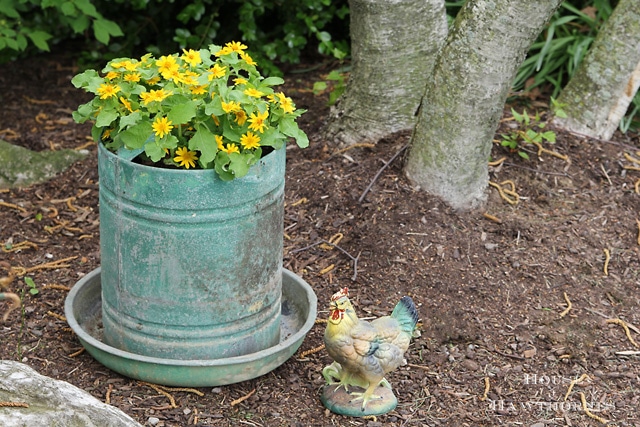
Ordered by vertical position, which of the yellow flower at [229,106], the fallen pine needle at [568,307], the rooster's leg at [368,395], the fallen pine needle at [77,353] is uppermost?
the yellow flower at [229,106]

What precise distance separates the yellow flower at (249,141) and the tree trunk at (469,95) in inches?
55.0

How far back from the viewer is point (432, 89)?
4148 millimetres

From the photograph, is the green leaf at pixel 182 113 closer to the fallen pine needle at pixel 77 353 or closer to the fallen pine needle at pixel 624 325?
the fallen pine needle at pixel 77 353

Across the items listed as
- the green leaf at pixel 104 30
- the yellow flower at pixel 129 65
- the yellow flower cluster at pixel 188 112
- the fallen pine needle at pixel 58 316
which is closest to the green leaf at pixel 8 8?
the green leaf at pixel 104 30

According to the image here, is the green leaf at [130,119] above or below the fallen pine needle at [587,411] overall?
above

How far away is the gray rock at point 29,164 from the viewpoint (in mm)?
4814

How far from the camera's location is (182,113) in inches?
114

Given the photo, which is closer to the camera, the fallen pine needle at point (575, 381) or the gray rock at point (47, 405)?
the gray rock at point (47, 405)

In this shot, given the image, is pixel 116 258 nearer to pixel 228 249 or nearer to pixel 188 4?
pixel 228 249

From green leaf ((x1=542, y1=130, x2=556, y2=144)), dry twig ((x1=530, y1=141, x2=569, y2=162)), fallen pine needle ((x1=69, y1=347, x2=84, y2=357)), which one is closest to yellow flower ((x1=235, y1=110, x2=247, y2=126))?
fallen pine needle ((x1=69, y1=347, x2=84, y2=357))

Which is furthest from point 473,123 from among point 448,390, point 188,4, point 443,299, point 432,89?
point 188,4

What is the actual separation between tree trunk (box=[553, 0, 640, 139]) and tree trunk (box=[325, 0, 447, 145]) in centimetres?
91

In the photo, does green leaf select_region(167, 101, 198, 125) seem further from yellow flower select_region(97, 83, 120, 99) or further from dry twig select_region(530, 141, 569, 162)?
dry twig select_region(530, 141, 569, 162)

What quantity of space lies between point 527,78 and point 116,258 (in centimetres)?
347
